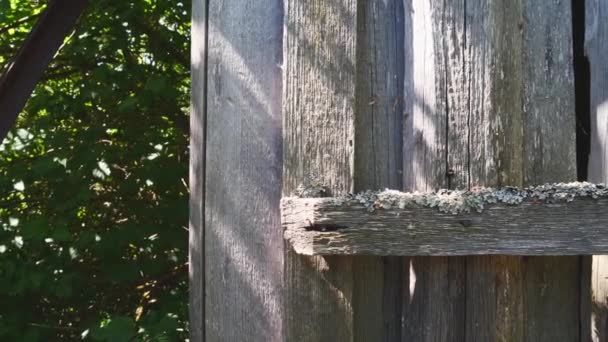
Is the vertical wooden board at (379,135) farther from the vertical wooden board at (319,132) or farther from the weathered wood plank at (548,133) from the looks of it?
the weathered wood plank at (548,133)

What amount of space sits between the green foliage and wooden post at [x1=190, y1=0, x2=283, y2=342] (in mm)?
1260

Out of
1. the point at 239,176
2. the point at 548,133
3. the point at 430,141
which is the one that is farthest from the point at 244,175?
the point at 548,133

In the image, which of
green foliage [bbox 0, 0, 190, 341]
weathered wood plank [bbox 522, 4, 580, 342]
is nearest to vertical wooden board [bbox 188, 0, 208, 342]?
weathered wood plank [bbox 522, 4, 580, 342]

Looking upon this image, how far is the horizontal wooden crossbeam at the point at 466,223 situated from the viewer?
5.23 feet

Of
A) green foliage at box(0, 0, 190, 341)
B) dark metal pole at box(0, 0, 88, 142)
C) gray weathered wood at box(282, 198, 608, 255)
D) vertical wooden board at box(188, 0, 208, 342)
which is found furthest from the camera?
green foliage at box(0, 0, 190, 341)

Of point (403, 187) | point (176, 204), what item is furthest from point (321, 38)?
point (176, 204)

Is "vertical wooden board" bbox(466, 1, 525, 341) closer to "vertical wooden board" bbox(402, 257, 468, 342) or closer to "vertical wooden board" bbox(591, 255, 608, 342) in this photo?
"vertical wooden board" bbox(402, 257, 468, 342)

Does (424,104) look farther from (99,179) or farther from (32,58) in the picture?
(99,179)

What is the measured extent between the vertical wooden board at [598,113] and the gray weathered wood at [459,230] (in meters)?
0.21

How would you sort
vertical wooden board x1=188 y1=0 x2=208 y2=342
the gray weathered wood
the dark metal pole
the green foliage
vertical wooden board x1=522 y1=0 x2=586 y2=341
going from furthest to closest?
the green foliage, the dark metal pole, vertical wooden board x1=188 y1=0 x2=208 y2=342, vertical wooden board x1=522 y1=0 x2=586 y2=341, the gray weathered wood

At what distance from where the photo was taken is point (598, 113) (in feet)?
5.75

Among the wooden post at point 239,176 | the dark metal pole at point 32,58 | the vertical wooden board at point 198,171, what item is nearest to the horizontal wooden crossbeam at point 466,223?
the wooden post at point 239,176

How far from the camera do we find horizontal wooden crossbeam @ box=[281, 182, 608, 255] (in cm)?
159

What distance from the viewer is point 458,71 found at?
1.66m
